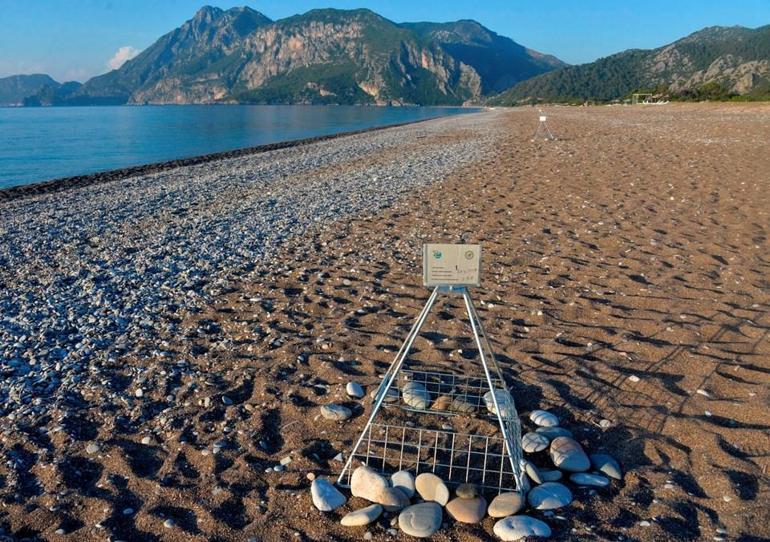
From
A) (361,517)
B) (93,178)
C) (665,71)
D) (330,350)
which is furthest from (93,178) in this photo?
(665,71)

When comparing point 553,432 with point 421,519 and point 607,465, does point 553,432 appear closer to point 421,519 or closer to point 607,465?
point 607,465

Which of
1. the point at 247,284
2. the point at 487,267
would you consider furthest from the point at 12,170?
the point at 487,267

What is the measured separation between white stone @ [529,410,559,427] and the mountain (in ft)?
347

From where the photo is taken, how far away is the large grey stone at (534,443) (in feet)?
13.1

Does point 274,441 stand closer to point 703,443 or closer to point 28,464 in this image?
Result: point 28,464

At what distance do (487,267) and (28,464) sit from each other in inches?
241

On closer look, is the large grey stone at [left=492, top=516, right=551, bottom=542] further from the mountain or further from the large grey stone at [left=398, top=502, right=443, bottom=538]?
the mountain

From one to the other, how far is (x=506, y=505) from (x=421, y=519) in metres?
0.54

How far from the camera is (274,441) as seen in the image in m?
4.19

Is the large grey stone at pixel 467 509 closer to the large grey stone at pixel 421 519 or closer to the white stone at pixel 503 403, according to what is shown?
the large grey stone at pixel 421 519

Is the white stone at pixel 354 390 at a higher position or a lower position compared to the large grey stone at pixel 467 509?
lower

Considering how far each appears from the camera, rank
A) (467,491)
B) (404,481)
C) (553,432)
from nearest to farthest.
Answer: (467,491)
(404,481)
(553,432)

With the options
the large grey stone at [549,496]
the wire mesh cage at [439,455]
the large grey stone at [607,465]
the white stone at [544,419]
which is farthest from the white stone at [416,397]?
the large grey stone at [607,465]

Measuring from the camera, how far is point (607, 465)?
12.5 ft
